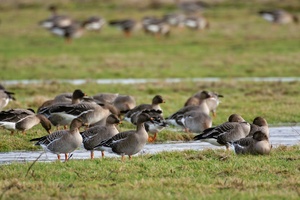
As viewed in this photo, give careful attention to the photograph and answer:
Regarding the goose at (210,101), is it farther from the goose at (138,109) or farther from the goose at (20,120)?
the goose at (20,120)

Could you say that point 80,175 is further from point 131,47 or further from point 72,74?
point 131,47

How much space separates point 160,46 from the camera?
3941 centimetres

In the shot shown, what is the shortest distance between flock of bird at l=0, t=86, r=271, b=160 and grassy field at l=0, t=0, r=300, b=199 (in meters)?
0.33

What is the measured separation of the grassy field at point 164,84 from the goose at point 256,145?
20 cm

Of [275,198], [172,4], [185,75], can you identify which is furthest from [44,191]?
[172,4]

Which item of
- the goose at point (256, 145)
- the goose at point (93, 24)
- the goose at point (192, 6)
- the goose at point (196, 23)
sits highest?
the goose at point (192, 6)

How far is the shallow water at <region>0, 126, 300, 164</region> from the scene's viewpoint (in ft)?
45.2

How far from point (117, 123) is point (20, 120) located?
2.61m

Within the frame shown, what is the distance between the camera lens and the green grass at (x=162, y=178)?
Answer: 32.4ft

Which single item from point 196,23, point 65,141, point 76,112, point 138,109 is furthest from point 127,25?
point 65,141

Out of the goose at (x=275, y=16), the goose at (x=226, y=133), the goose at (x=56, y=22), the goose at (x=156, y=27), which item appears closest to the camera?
the goose at (x=226, y=133)

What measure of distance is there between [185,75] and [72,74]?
13.8 ft

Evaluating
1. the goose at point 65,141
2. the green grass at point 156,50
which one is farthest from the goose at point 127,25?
the goose at point 65,141

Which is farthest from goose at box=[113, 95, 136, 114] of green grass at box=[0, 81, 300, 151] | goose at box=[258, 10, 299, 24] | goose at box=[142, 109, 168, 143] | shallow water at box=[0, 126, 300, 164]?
goose at box=[258, 10, 299, 24]
